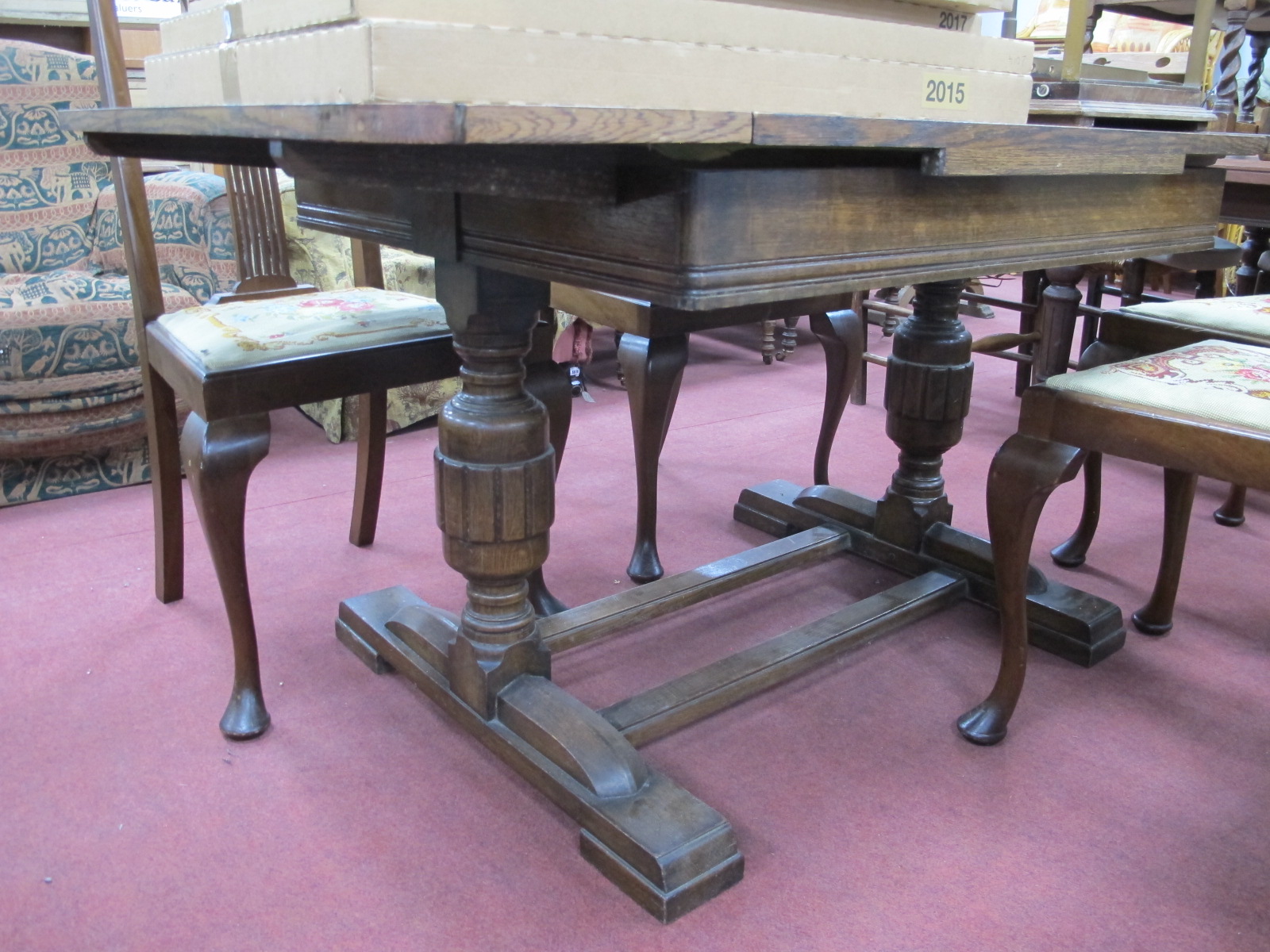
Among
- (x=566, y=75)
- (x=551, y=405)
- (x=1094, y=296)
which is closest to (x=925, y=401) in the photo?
(x=551, y=405)

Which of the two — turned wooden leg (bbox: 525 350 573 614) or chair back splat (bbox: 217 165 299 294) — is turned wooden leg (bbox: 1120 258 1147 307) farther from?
chair back splat (bbox: 217 165 299 294)

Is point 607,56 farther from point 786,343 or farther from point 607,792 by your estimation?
point 786,343

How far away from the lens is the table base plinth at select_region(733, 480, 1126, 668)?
1485 mm

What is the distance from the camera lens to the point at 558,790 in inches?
43.4

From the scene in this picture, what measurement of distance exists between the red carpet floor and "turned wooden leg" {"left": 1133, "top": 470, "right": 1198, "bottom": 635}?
51 mm

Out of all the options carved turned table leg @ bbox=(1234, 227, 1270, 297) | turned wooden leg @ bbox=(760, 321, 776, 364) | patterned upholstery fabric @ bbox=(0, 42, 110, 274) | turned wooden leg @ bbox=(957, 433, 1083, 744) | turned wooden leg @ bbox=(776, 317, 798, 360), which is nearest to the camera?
turned wooden leg @ bbox=(957, 433, 1083, 744)

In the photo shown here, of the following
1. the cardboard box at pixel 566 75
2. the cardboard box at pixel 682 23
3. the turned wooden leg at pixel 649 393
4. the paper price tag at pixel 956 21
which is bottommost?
the turned wooden leg at pixel 649 393

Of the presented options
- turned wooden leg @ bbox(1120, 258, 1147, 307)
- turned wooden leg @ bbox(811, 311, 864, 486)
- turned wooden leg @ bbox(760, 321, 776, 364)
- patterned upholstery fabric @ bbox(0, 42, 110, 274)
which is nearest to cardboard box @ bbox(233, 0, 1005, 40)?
turned wooden leg @ bbox(811, 311, 864, 486)

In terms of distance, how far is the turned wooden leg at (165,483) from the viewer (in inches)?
60.0

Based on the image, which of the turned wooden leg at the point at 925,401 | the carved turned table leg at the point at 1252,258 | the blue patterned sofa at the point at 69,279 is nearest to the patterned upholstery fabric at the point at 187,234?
the blue patterned sofa at the point at 69,279

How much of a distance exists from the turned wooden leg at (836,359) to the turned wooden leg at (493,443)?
98 centimetres

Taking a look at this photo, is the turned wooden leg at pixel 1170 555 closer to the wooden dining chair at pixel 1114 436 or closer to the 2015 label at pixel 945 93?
the wooden dining chair at pixel 1114 436

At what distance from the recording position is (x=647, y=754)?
49.2 inches

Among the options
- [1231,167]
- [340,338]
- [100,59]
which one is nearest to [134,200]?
[100,59]
